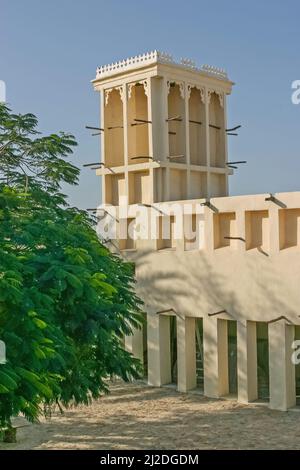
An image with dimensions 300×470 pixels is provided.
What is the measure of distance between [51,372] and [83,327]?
159 cm

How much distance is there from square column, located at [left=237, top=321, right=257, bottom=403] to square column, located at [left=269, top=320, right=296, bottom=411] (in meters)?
1.04

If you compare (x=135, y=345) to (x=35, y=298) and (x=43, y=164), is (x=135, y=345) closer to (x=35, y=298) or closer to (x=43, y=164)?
(x=43, y=164)

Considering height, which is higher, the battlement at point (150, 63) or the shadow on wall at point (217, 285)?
the battlement at point (150, 63)

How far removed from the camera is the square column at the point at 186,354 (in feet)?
83.5

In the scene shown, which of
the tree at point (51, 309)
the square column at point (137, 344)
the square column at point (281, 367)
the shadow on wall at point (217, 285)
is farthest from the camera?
the square column at point (137, 344)

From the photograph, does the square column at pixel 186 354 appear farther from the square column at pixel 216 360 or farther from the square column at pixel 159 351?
the square column at pixel 159 351

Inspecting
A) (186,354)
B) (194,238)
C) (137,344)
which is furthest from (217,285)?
(137,344)

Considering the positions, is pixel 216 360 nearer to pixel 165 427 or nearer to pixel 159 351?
pixel 159 351

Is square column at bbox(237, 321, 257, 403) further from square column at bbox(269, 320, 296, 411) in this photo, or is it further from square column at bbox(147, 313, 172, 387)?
square column at bbox(147, 313, 172, 387)

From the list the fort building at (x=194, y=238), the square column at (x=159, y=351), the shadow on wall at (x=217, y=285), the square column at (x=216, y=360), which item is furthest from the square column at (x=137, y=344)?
the square column at (x=216, y=360)

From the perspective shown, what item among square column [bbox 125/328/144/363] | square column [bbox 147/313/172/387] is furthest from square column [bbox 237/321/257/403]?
square column [bbox 125/328/144/363]

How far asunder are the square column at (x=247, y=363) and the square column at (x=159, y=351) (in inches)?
158

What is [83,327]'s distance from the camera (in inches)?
656

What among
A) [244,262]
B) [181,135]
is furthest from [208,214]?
[181,135]
